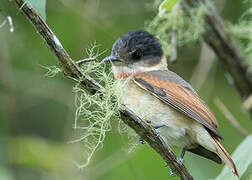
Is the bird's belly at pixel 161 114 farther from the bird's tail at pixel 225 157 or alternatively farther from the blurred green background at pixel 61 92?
the blurred green background at pixel 61 92

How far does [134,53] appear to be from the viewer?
387 cm

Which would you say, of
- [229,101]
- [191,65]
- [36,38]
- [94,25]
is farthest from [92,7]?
[229,101]

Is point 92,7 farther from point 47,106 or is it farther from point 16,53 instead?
point 47,106

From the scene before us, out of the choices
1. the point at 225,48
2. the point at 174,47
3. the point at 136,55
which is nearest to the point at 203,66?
the point at 225,48

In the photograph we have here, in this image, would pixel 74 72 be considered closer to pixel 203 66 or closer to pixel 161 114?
pixel 161 114

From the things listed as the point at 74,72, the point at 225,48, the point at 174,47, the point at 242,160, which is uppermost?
the point at 74,72

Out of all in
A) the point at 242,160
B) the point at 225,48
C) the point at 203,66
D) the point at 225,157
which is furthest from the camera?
the point at 203,66

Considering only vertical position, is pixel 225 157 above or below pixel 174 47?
below

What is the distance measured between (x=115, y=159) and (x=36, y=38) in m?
1.58

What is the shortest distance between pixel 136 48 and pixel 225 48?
0.96 m

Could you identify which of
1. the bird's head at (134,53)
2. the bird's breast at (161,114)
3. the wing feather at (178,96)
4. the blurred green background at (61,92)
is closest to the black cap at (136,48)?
the bird's head at (134,53)

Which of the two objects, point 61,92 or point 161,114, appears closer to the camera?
point 161,114

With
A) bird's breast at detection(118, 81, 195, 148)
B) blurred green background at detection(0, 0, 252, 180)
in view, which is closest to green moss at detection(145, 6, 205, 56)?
blurred green background at detection(0, 0, 252, 180)

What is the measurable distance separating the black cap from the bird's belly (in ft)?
1.21
